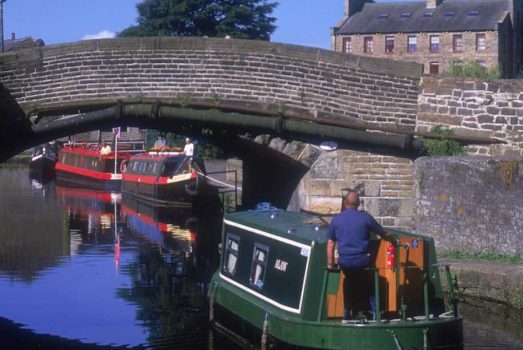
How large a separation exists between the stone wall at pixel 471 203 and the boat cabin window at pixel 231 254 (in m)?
3.79

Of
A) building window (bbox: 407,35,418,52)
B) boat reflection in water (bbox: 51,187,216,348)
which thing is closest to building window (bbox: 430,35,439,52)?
building window (bbox: 407,35,418,52)

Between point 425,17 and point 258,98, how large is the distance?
48.4 meters

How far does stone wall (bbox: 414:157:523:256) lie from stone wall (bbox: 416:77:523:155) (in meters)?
2.60

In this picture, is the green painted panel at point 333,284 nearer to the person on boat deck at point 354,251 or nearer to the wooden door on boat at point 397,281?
the wooden door on boat at point 397,281

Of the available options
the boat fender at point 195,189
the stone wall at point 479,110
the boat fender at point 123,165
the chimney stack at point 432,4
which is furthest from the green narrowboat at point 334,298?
the chimney stack at point 432,4

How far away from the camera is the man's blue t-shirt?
9.52 m

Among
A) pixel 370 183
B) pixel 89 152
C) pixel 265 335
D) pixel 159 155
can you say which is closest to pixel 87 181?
pixel 89 152

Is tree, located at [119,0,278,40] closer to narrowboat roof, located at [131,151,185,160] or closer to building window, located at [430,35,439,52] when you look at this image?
building window, located at [430,35,439,52]

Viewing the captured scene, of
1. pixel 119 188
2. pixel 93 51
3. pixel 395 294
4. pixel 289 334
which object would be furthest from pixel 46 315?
pixel 119 188

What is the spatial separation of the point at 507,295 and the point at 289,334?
371 centimetres

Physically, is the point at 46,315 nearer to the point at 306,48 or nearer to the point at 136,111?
the point at 136,111

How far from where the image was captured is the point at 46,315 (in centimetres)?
1325

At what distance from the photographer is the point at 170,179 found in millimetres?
29438

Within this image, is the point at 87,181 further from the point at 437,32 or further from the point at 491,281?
the point at 437,32
